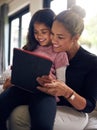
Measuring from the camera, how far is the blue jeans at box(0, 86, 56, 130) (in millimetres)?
1101

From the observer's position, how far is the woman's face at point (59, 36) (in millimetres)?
1315

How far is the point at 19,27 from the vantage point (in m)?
5.34

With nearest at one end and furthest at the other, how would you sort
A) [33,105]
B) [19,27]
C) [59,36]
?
[33,105] < [59,36] < [19,27]

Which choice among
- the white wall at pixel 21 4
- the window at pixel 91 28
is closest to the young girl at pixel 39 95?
the window at pixel 91 28

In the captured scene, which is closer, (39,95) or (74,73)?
(39,95)

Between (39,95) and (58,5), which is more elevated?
(58,5)

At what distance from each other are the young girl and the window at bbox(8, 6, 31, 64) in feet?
11.4

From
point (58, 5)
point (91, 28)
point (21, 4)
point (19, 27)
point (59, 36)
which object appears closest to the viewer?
point (59, 36)

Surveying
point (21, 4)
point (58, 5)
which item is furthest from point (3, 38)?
point (58, 5)

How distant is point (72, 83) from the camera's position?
1.37m

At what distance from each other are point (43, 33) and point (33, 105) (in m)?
0.43

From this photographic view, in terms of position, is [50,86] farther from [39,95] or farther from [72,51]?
[72,51]

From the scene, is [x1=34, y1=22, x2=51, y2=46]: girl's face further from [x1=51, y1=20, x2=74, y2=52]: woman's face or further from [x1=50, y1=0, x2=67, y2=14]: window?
[x1=50, y1=0, x2=67, y2=14]: window

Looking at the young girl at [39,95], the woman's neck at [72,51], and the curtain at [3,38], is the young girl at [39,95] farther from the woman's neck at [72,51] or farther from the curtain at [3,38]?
the curtain at [3,38]
